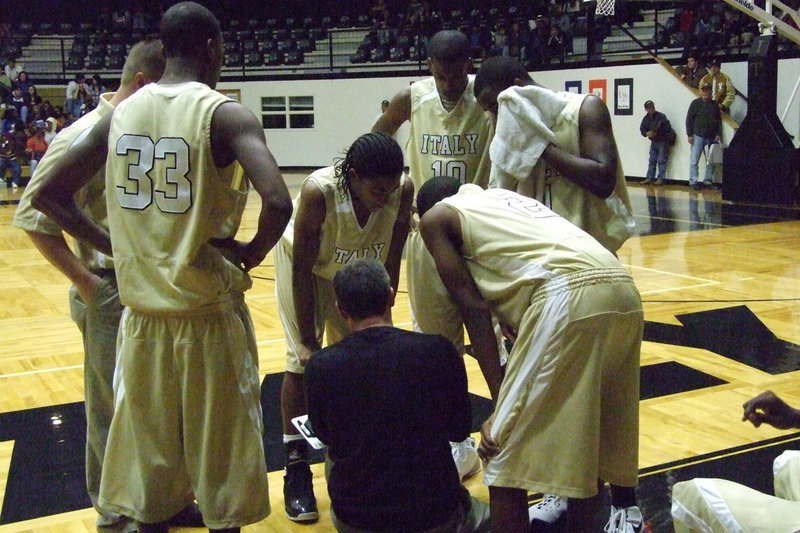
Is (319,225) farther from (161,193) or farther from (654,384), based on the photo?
(654,384)

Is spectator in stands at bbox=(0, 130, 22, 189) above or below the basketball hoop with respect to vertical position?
below

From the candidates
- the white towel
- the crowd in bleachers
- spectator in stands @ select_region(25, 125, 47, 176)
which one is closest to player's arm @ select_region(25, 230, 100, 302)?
the white towel

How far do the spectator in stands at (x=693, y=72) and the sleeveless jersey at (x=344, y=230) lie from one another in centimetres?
1410

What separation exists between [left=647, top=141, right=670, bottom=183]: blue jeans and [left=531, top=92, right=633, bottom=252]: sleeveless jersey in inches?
558

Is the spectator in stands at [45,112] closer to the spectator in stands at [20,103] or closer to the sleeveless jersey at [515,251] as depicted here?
the spectator in stands at [20,103]

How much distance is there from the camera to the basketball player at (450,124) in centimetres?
399

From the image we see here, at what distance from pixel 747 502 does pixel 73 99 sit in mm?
20934

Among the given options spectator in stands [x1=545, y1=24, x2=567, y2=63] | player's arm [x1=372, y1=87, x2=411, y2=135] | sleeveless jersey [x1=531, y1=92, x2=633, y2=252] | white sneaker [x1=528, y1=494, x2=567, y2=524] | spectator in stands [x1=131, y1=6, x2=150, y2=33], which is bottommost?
white sneaker [x1=528, y1=494, x2=567, y2=524]

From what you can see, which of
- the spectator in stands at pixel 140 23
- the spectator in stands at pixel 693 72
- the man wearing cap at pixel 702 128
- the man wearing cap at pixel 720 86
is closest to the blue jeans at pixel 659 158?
the man wearing cap at pixel 702 128

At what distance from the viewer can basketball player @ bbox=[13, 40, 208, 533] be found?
3.16m

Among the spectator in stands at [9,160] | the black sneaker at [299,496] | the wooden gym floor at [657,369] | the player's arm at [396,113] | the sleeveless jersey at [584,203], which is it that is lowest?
the wooden gym floor at [657,369]

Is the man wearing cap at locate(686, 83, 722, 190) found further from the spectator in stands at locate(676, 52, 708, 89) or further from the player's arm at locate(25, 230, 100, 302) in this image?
the player's arm at locate(25, 230, 100, 302)

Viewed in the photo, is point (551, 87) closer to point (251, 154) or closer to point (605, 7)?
point (605, 7)

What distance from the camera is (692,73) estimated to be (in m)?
16.5
